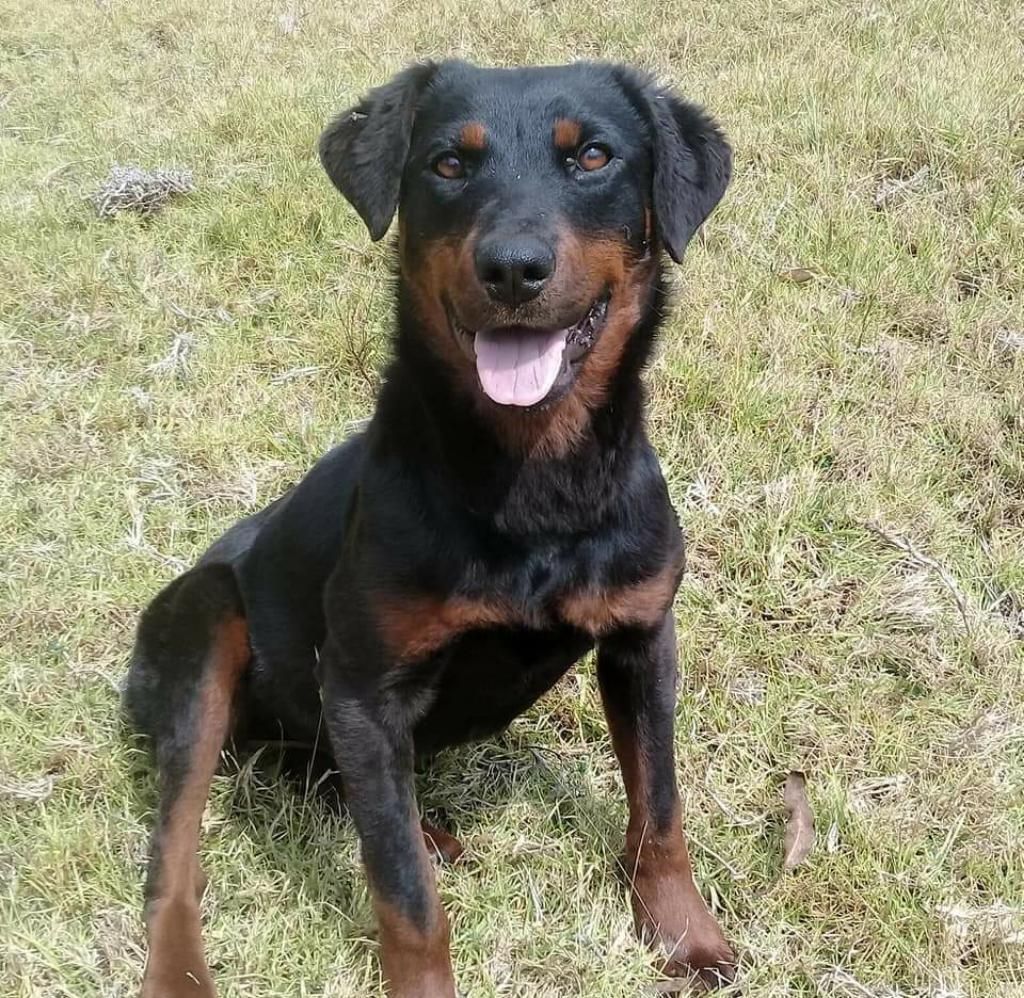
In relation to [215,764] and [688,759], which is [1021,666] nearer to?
[688,759]

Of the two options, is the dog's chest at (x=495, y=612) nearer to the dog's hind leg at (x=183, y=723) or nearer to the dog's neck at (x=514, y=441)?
the dog's neck at (x=514, y=441)

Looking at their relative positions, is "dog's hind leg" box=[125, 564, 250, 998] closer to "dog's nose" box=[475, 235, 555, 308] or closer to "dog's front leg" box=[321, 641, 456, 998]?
"dog's front leg" box=[321, 641, 456, 998]

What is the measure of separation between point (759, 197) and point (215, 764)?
3.90 metres

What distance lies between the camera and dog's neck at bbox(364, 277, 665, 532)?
243 cm

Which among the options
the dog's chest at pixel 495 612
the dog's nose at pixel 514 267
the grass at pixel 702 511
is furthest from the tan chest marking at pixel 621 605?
the grass at pixel 702 511

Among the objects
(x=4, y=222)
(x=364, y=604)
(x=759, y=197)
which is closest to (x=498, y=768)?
(x=364, y=604)

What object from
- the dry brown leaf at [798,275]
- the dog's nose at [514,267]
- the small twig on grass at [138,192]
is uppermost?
the dog's nose at [514,267]

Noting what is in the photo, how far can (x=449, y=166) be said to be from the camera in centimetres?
250

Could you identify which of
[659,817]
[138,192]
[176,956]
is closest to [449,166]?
[659,817]

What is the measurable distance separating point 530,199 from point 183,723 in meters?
1.58

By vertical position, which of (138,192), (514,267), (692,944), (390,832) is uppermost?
(514,267)

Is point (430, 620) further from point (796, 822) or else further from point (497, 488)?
point (796, 822)

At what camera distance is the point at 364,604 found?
2400 millimetres

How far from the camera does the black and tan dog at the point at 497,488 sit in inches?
92.4
